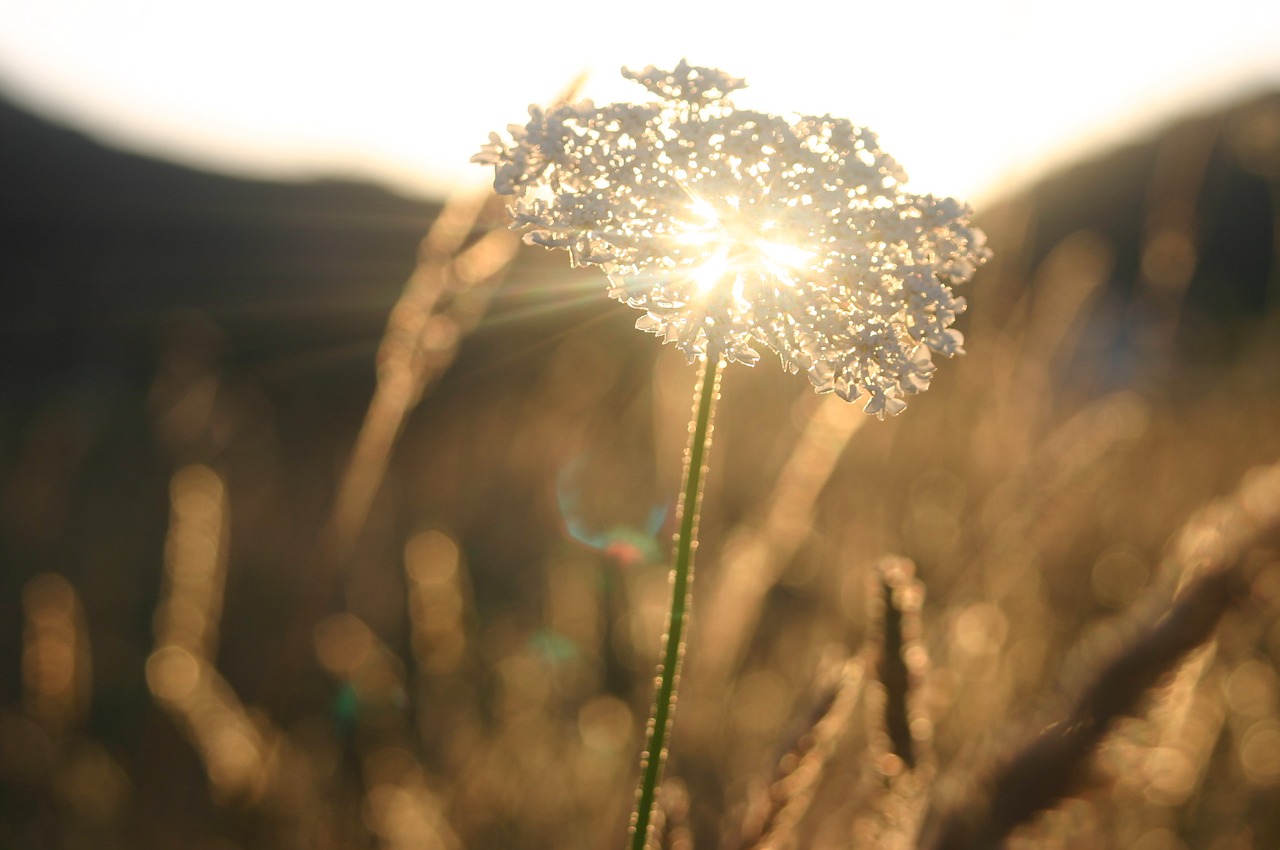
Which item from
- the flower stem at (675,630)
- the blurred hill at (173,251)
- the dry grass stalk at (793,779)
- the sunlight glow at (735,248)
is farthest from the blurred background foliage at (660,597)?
the blurred hill at (173,251)

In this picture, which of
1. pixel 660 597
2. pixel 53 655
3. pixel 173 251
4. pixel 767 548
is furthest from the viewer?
pixel 173 251

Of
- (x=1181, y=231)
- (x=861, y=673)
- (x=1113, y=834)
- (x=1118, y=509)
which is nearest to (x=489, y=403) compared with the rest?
(x=1118, y=509)

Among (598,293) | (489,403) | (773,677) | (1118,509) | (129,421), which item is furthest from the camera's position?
(129,421)

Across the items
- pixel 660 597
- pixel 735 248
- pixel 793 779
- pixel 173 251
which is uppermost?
pixel 173 251

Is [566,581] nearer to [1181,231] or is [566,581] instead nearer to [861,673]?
[861,673]

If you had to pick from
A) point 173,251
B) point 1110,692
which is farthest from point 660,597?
point 173,251

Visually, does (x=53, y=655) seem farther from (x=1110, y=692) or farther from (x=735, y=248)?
(x=1110, y=692)

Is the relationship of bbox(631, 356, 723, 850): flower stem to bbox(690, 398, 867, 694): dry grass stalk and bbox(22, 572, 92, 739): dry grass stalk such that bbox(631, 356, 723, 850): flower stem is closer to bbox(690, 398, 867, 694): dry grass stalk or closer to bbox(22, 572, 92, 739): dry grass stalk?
bbox(690, 398, 867, 694): dry grass stalk
